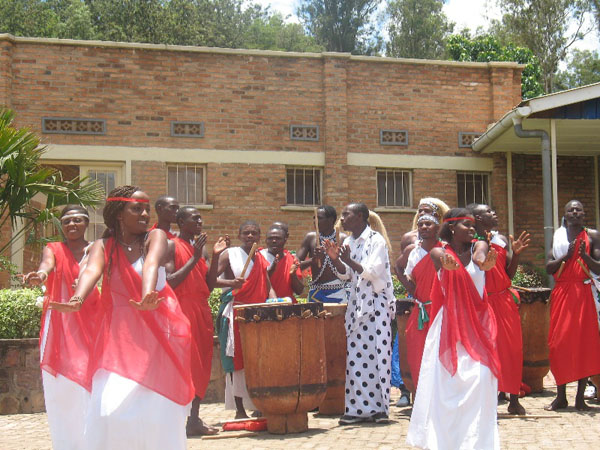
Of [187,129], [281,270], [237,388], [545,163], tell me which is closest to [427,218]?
[281,270]

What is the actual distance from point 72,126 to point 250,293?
28.4 feet

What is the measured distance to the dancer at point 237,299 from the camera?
7996mm

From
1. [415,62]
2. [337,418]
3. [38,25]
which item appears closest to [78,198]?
[337,418]

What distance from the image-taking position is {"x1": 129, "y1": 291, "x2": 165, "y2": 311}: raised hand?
4523 mm

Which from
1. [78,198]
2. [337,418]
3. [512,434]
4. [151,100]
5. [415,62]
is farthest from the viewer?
[415,62]

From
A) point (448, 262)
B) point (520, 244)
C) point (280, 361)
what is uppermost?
point (520, 244)

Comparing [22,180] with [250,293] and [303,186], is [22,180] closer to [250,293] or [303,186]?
[250,293]

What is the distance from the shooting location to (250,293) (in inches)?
320

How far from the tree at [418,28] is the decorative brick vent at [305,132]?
87.2ft

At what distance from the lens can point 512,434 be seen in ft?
23.1

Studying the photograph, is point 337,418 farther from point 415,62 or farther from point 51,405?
point 415,62

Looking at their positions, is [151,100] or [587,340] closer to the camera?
[587,340]

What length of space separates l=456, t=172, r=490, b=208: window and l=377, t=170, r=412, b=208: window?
1.07 m

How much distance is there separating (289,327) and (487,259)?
6.65ft
